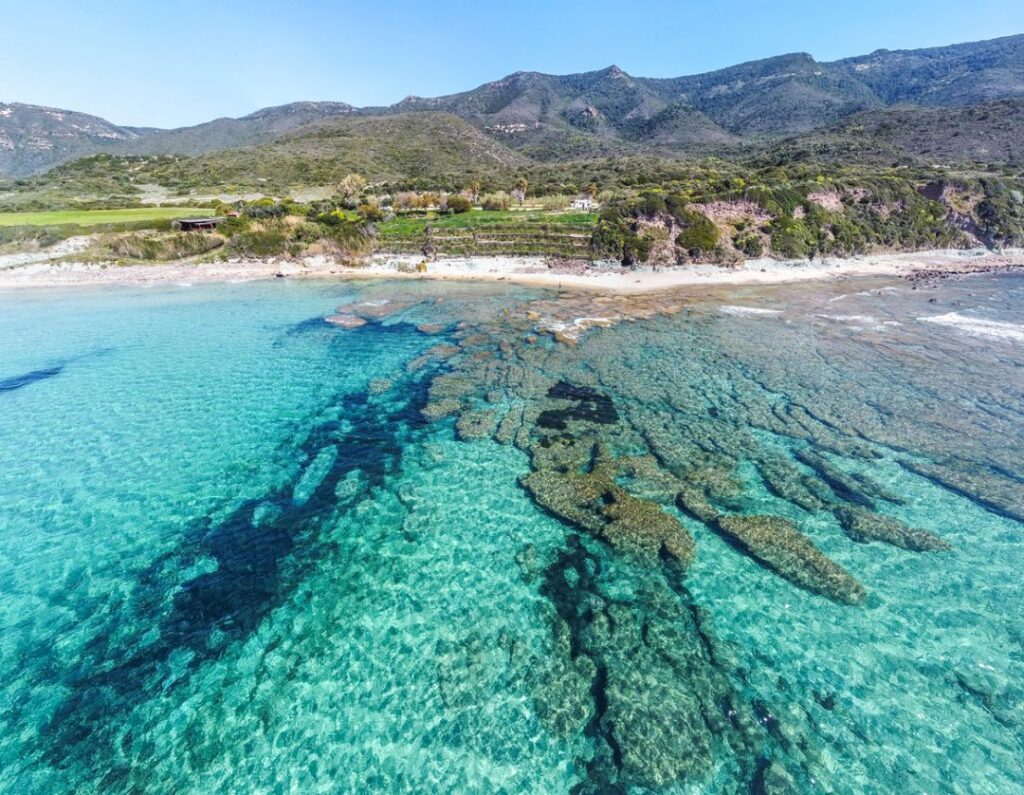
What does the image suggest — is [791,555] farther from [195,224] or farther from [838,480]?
[195,224]

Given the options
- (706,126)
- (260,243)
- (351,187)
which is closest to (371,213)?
(260,243)

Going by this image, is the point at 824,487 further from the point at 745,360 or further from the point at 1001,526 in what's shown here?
the point at 745,360

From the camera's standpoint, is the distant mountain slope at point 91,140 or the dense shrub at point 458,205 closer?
the dense shrub at point 458,205

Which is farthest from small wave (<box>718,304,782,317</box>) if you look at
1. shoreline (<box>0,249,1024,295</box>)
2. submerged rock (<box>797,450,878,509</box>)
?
submerged rock (<box>797,450,878,509</box>)

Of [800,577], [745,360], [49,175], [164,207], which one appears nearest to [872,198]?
[745,360]

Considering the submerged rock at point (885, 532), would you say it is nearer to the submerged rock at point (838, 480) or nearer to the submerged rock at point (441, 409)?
the submerged rock at point (838, 480)

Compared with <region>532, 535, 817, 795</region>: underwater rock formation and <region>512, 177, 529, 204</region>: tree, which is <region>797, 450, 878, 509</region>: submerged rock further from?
<region>512, 177, 529, 204</region>: tree

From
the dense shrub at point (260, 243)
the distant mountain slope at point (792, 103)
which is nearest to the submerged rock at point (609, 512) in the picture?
the dense shrub at point (260, 243)
